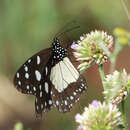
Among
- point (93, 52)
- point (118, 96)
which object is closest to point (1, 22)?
point (93, 52)

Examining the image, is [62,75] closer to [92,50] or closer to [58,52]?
[58,52]

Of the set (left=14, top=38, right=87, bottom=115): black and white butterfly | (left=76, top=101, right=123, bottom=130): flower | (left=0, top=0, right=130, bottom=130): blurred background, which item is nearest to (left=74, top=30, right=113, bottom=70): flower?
(left=76, top=101, right=123, bottom=130): flower

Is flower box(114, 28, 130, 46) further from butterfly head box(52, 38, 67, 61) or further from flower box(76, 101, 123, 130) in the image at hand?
butterfly head box(52, 38, 67, 61)

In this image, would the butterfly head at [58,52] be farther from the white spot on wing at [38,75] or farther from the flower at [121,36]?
the flower at [121,36]

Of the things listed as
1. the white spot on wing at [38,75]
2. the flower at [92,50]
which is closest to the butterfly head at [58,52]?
the white spot on wing at [38,75]

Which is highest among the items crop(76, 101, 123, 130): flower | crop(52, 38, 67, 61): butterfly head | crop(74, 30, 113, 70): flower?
crop(52, 38, 67, 61): butterfly head

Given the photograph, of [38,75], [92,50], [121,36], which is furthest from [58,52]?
[121,36]
